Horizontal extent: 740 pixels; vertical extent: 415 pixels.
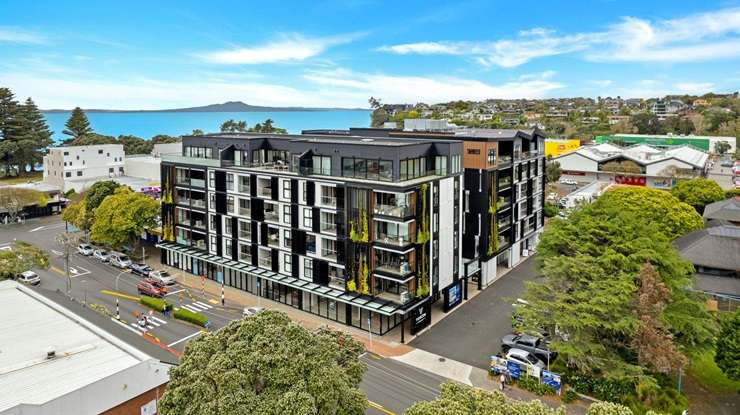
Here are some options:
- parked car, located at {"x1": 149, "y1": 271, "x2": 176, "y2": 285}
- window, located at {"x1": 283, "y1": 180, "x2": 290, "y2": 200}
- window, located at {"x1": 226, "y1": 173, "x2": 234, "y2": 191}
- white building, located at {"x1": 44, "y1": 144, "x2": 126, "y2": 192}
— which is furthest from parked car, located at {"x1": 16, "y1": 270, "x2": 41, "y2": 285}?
white building, located at {"x1": 44, "y1": 144, "x2": 126, "y2": 192}

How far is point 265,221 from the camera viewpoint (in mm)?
43812

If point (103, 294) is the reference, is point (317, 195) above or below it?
above

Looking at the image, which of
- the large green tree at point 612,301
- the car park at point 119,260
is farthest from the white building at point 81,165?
the large green tree at point 612,301

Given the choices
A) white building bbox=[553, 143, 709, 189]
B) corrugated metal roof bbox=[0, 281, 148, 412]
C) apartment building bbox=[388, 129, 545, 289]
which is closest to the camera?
corrugated metal roof bbox=[0, 281, 148, 412]

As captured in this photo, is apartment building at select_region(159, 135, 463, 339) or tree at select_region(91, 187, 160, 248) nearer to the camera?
apartment building at select_region(159, 135, 463, 339)

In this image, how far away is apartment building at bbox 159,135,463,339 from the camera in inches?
1439

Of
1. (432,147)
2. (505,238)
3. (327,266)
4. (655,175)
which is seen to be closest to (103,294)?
(327,266)

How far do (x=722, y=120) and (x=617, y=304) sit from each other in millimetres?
179131

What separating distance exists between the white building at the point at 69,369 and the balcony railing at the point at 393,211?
17694mm

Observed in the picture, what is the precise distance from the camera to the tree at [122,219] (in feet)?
174

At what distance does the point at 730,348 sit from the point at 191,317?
35.7 meters

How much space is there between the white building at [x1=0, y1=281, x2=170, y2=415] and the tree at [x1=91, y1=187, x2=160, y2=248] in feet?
82.7

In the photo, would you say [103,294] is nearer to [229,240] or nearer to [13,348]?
[229,240]

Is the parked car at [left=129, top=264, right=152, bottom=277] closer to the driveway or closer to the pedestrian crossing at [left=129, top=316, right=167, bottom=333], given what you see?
the pedestrian crossing at [left=129, top=316, right=167, bottom=333]
